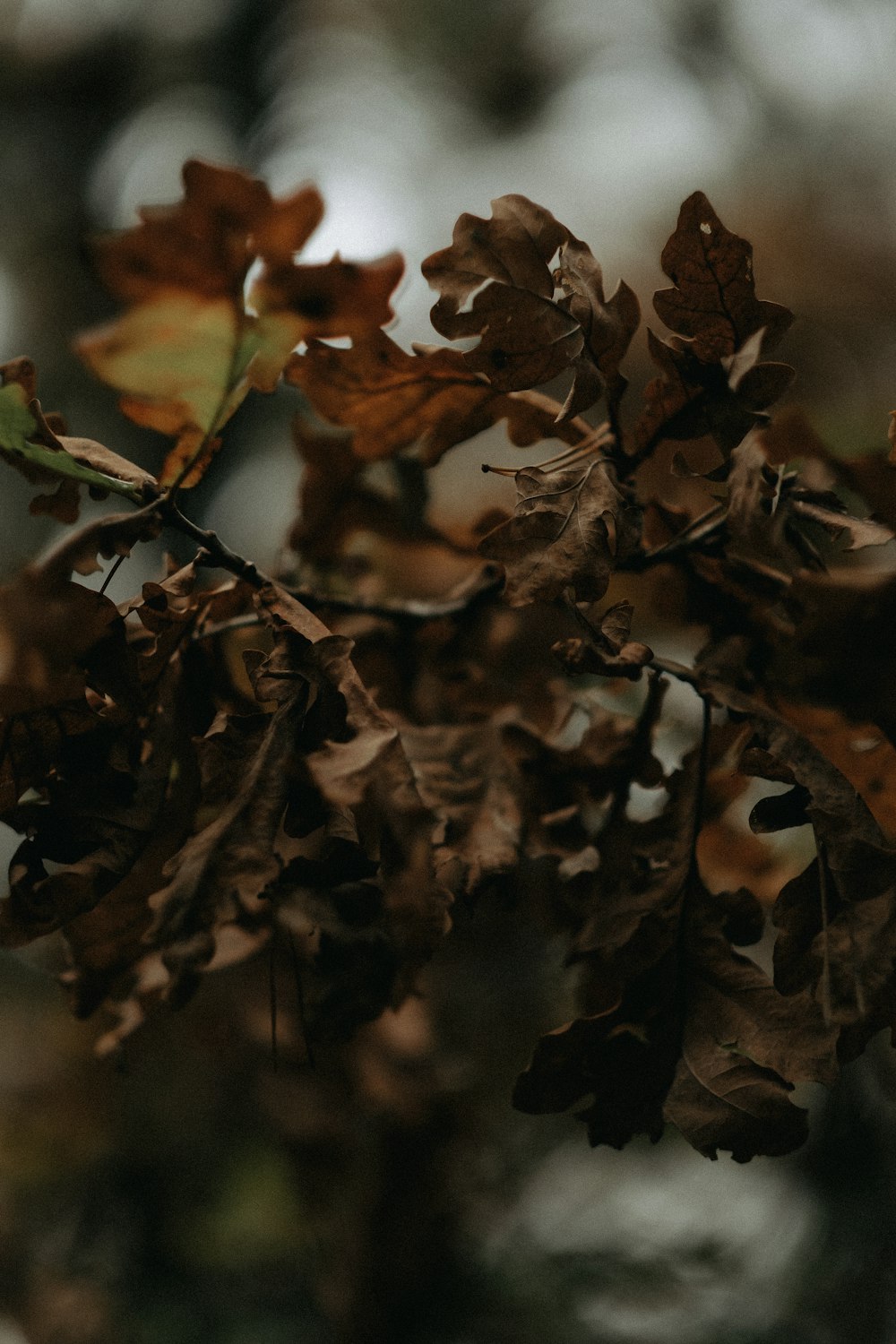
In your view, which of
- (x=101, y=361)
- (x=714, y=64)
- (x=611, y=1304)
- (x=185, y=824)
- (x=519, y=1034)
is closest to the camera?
(x=101, y=361)

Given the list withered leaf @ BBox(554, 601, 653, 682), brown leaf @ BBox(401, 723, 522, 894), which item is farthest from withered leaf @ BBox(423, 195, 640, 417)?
brown leaf @ BBox(401, 723, 522, 894)

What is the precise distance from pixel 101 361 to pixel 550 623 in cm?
66

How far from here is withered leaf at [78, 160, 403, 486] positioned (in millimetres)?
398

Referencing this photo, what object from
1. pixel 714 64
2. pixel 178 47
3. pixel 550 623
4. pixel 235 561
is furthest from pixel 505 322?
pixel 178 47

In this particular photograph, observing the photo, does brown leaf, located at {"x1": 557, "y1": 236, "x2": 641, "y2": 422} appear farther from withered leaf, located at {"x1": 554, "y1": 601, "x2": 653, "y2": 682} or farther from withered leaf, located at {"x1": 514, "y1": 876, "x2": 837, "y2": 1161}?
withered leaf, located at {"x1": 514, "y1": 876, "x2": 837, "y2": 1161}

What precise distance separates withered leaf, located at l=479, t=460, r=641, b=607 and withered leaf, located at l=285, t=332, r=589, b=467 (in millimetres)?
115

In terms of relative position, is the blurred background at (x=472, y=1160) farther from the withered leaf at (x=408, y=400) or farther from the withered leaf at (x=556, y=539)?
the withered leaf at (x=556, y=539)

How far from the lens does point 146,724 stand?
1.65ft

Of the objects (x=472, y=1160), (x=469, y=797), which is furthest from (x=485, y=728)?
(x=472, y=1160)

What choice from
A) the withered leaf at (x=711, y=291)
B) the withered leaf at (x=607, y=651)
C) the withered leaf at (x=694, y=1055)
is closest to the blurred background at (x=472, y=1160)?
the withered leaf at (x=711, y=291)

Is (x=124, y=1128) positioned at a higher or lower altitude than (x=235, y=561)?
lower

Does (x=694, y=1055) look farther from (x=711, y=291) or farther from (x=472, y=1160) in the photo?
(x=472, y=1160)

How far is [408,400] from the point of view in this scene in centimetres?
61

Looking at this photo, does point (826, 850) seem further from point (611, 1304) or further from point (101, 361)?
point (611, 1304)
